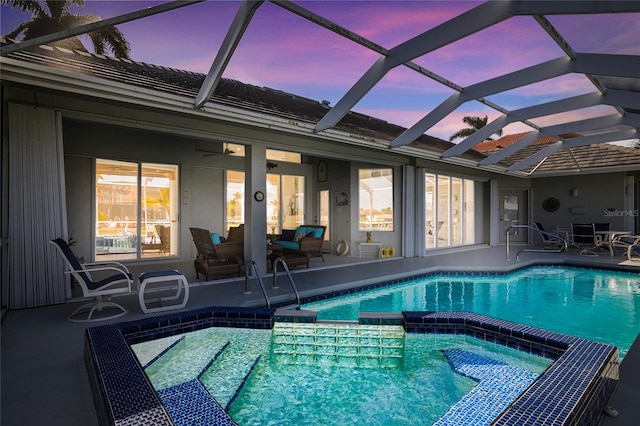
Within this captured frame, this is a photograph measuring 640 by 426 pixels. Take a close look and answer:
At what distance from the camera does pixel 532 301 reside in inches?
234

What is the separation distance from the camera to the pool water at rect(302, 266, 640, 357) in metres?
4.72

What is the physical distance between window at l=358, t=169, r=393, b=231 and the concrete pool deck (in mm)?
3488

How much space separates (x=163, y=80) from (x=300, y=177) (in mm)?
6722

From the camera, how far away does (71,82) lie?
13.6 ft

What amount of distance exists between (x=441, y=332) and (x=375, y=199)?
6732mm

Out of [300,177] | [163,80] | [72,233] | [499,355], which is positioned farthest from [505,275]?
[72,233]

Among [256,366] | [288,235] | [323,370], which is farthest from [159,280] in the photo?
[288,235]

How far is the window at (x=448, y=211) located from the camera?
1118 cm

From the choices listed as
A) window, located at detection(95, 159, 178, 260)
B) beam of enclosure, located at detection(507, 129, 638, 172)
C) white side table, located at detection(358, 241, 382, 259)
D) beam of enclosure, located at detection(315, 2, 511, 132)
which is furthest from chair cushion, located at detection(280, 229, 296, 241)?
beam of enclosure, located at detection(507, 129, 638, 172)

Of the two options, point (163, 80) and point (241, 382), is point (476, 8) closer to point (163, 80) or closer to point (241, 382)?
point (163, 80)

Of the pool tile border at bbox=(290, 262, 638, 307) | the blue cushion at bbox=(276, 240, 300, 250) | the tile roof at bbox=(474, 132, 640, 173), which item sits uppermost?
the tile roof at bbox=(474, 132, 640, 173)

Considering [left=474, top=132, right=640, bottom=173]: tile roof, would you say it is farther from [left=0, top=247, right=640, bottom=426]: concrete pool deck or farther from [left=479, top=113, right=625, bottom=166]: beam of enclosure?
[left=0, top=247, right=640, bottom=426]: concrete pool deck

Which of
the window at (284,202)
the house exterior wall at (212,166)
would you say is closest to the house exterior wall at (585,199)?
the house exterior wall at (212,166)

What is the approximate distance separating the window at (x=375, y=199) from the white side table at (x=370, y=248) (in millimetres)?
524
